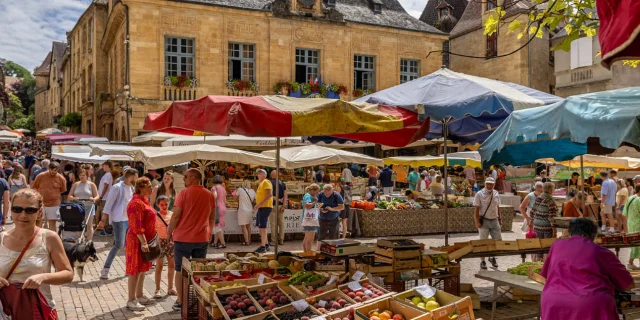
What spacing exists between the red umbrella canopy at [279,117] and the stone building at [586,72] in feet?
66.7

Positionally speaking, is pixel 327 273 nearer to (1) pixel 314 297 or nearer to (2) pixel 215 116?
(1) pixel 314 297

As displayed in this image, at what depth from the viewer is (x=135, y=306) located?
23.7 feet

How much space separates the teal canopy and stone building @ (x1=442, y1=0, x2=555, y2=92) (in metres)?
22.1

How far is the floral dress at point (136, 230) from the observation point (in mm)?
7047

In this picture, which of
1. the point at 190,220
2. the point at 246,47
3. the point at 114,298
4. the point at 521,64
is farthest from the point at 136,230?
the point at 521,64

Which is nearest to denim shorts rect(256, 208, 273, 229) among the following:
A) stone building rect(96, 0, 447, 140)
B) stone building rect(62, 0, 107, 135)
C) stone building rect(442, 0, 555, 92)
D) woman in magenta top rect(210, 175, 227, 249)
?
woman in magenta top rect(210, 175, 227, 249)

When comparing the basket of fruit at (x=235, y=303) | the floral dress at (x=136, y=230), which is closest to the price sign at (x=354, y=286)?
the basket of fruit at (x=235, y=303)

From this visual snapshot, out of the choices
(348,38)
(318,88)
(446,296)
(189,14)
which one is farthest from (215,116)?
(348,38)

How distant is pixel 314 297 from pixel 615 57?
378 centimetres

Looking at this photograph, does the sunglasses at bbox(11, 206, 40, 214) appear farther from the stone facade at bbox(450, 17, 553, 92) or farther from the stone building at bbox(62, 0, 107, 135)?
the stone building at bbox(62, 0, 107, 135)

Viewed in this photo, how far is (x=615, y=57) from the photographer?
231cm

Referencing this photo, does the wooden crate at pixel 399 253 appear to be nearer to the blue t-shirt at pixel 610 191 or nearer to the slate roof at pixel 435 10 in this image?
the blue t-shirt at pixel 610 191

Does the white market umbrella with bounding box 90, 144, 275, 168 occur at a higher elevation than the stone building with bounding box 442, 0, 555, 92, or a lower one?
lower

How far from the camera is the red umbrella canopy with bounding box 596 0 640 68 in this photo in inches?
85.0
